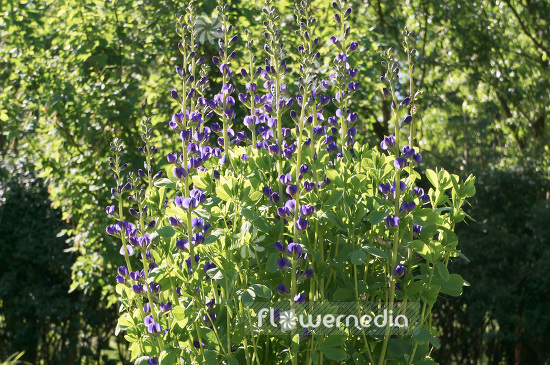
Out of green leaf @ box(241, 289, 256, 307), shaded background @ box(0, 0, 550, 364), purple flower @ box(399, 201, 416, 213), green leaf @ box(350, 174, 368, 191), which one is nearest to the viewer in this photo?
green leaf @ box(241, 289, 256, 307)

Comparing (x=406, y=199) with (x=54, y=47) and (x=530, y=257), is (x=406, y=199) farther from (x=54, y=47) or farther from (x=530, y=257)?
(x=530, y=257)

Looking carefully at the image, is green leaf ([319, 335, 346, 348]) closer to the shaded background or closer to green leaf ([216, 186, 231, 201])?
green leaf ([216, 186, 231, 201])

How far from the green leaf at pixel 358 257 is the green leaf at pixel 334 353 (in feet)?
0.84

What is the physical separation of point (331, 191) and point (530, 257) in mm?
5015

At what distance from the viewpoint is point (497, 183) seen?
6.58m

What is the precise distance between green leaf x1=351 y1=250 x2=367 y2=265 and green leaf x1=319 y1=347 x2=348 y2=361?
255 mm

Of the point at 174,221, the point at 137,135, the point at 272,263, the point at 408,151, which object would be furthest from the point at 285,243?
the point at 137,135

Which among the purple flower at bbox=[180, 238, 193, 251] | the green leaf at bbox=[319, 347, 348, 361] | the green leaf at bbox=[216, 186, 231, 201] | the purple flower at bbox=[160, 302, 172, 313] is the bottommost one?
the green leaf at bbox=[319, 347, 348, 361]

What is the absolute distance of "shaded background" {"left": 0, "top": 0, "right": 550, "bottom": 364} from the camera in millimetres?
4941

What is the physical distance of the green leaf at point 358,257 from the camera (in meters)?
1.72

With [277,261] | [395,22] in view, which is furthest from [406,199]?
[395,22]

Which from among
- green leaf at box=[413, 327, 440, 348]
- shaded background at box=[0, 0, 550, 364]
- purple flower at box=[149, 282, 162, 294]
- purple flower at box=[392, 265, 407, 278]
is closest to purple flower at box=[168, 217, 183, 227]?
purple flower at box=[149, 282, 162, 294]

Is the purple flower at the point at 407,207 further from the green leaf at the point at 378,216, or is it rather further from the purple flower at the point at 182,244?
the purple flower at the point at 182,244

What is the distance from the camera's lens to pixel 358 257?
174 cm
